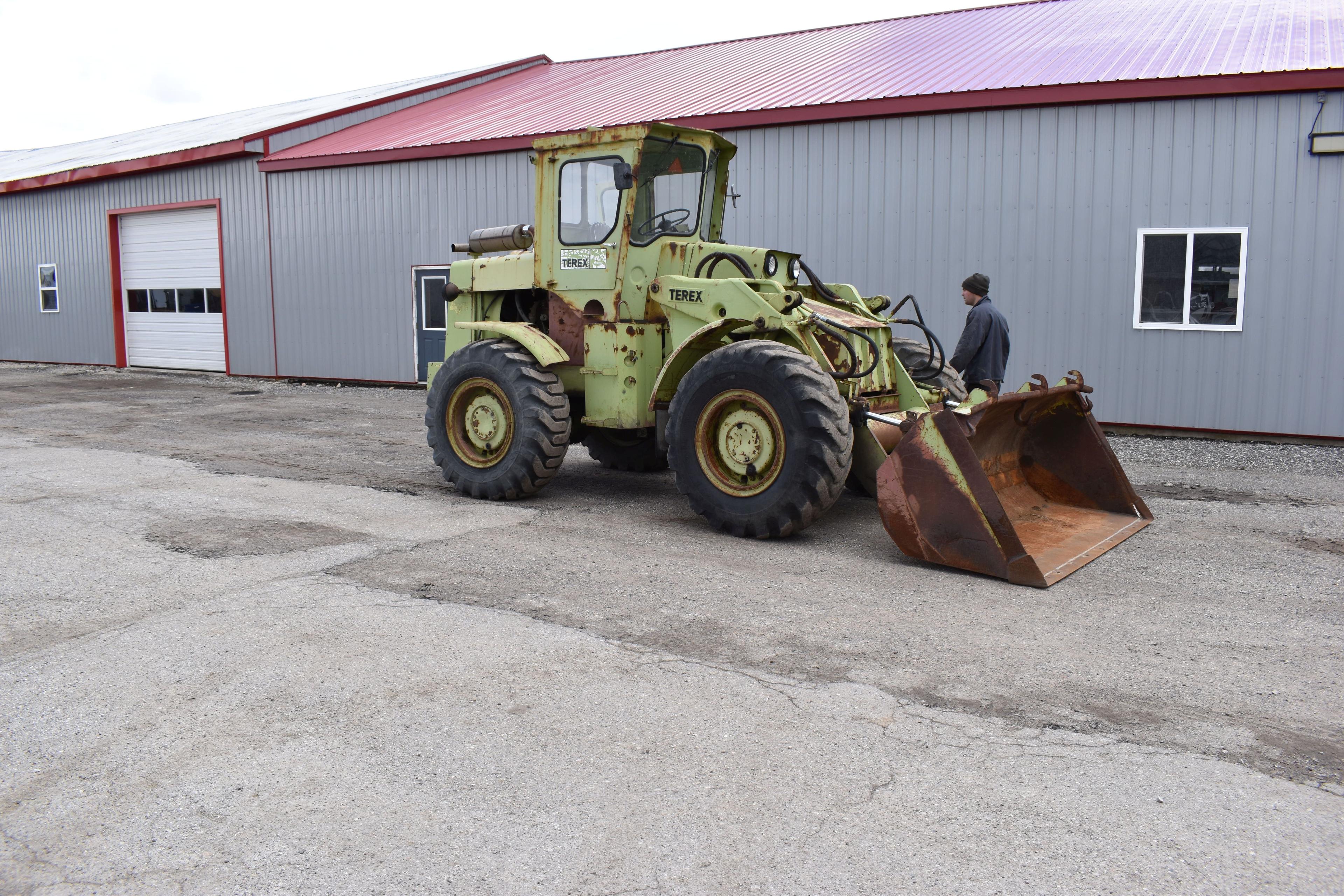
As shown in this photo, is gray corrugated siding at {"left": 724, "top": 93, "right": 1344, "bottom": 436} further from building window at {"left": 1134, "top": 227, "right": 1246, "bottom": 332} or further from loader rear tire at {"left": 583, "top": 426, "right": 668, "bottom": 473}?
loader rear tire at {"left": 583, "top": 426, "right": 668, "bottom": 473}

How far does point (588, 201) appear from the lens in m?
7.86

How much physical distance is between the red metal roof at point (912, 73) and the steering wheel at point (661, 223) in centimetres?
576

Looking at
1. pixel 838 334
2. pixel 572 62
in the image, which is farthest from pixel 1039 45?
pixel 572 62

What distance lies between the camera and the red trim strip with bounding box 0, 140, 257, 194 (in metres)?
19.0

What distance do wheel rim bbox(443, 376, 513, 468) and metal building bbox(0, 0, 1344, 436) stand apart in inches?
235

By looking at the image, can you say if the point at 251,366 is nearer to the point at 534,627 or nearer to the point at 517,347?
the point at 517,347

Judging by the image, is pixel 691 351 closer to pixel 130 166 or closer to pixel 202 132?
pixel 130 166

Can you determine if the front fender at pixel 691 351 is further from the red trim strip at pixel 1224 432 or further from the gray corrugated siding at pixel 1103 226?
the gray corrugated siding at pixel 1103 226

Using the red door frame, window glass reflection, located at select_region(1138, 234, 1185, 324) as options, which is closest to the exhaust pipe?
window glass reflection, located at select_region(1138, 234, 1185, 324)

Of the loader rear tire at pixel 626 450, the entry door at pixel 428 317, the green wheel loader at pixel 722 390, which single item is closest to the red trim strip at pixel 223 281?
the entry door at pixel 428 317

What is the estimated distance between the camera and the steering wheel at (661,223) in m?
7.74

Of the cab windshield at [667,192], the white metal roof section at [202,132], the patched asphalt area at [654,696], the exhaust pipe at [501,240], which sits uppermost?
the white metal roof section at [202,132]

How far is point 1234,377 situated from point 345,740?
10457 mm

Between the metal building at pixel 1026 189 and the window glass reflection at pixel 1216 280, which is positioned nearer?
the metal building at pixel 1026 189
